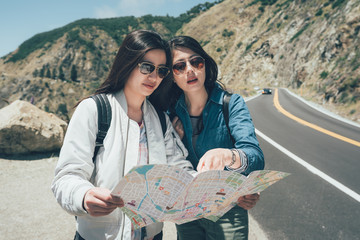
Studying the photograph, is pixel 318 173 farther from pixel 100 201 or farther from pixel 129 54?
pixel 100 201

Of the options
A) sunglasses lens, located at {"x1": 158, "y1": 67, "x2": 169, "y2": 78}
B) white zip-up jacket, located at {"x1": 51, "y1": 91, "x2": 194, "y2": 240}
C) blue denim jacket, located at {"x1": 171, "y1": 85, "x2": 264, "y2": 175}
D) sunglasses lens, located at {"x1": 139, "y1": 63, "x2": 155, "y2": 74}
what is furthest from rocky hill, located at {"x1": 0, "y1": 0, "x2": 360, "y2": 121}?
white zip-up jacket, located at {"x1": 51, "y1": 91, "x2": 194, "y2": 240}

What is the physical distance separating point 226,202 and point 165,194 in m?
0.40

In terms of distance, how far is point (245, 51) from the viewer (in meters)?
49.6

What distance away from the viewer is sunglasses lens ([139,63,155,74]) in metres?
1.45

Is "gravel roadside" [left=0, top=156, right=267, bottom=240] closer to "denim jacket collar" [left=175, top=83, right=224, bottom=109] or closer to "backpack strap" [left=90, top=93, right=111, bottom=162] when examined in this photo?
"denim jacket collar" [left=175, top=83, right=224, bottom=109]

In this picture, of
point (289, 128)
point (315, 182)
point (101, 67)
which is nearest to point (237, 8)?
point (101, 67)

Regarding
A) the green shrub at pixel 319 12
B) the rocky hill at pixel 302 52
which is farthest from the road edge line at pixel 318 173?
the green shrub at pixel 319 12

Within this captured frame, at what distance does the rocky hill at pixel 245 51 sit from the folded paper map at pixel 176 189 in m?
2.15

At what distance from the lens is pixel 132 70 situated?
4.82 ft

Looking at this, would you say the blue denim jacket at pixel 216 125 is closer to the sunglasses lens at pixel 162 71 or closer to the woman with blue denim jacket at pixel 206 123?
the woman with blue denim jacket at pixel 206 123

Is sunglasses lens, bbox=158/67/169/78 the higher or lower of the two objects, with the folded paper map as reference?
higher

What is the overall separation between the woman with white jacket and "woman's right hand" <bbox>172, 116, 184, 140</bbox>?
3.9 inches

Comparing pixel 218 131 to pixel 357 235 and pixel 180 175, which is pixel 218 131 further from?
pixel 357 235

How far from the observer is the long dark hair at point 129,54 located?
142cm
